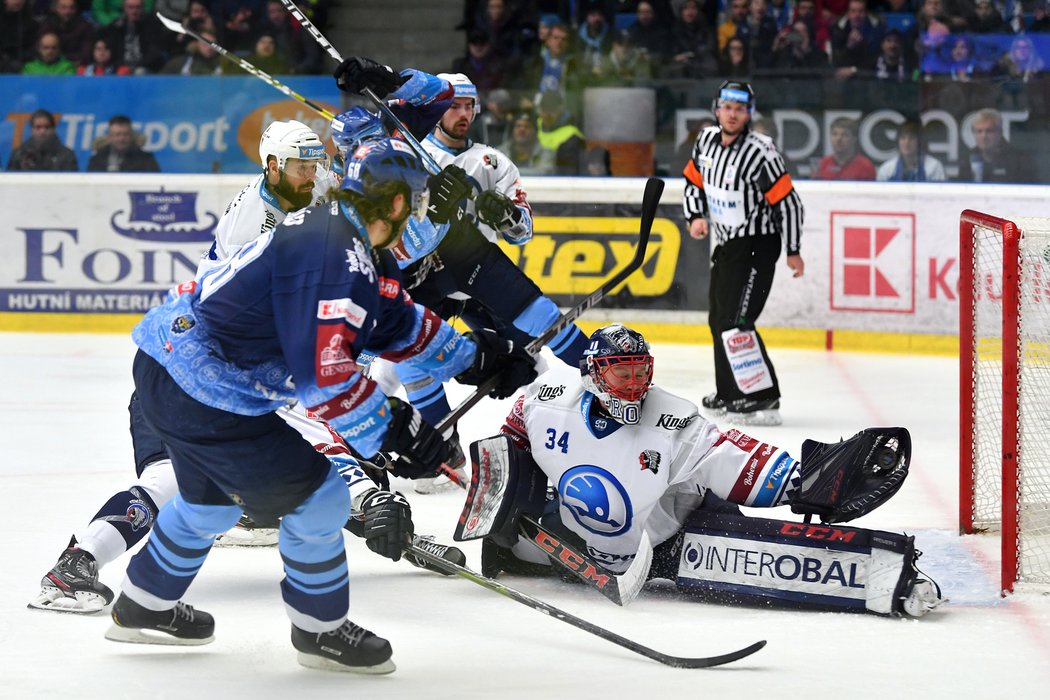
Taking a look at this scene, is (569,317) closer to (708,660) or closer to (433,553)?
(433,553)

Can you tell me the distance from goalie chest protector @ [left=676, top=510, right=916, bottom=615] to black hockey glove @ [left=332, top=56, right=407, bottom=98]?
A: 1.68 metres

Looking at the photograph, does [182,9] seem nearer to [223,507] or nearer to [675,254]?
[675,254]

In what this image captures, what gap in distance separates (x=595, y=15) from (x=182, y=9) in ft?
7.74

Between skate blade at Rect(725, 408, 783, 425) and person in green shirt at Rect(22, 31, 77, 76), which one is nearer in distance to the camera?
skate blade at Rect(725, 408, 783, 425)

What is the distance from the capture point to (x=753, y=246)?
6.46 m

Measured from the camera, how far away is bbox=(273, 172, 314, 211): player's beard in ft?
14.3

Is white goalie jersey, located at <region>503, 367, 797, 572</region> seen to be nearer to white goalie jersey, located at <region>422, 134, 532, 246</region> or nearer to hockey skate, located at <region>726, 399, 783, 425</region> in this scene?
white goalie jersey, located at <region>422, 134, 532, 246</region>

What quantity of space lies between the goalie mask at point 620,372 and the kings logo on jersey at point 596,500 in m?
0.15

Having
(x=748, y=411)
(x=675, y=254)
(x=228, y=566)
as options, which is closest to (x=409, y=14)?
(x=675, y=254)

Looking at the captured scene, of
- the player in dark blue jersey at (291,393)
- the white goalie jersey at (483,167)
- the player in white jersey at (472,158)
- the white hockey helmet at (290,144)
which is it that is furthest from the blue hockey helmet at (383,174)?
the white goalie jersey at (483,167)

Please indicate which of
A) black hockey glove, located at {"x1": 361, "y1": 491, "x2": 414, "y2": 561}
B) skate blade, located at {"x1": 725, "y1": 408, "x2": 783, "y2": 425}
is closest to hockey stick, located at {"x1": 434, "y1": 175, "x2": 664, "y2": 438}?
black hockey glove, located at {"x1": 361, "y1": 491, "x2": 414, "y2": 561}

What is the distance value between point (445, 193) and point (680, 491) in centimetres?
121

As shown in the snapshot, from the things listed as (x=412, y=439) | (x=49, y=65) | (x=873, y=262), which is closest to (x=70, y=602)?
(x=412, y=439)

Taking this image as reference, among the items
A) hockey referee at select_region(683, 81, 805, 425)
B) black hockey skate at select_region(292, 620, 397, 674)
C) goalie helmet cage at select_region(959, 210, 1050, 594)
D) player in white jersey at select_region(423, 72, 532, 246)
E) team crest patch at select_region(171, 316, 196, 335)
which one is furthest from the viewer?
hockey referee at select_region(683, 81, 805, 425)
